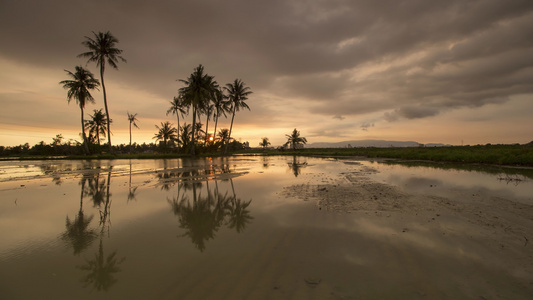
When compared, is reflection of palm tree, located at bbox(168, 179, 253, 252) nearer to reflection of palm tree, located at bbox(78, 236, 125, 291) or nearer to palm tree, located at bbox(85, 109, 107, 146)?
reflection of palm tree, located at bbox(78, 236, 125, 291)

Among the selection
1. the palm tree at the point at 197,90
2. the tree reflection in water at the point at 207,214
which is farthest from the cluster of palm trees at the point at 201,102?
the tree reflection in water at the point at 207,214

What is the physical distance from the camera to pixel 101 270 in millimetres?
3346

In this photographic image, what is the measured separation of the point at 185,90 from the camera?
126 ft

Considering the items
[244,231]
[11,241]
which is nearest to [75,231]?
[11,241]

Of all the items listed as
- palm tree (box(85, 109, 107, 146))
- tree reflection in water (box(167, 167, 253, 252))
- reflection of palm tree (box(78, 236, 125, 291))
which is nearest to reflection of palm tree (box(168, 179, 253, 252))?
tree reflection in water (box(167, 167, 253, 252))

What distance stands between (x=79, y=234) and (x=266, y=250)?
425 cm

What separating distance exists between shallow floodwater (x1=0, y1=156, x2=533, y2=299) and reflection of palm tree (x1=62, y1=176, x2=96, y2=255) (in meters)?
0.03

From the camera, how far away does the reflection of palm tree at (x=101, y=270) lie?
2990mm

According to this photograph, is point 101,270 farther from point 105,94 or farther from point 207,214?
point 105,94

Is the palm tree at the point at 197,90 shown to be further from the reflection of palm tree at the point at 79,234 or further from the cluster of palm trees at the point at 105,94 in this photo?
the reflection of palm tree at the point at 79,234

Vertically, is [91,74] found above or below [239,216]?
above

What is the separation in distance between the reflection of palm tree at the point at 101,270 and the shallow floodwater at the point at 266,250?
16 millimetres

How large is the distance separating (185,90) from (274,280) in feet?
132

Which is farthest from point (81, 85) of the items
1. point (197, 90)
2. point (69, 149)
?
point (69, 149)
